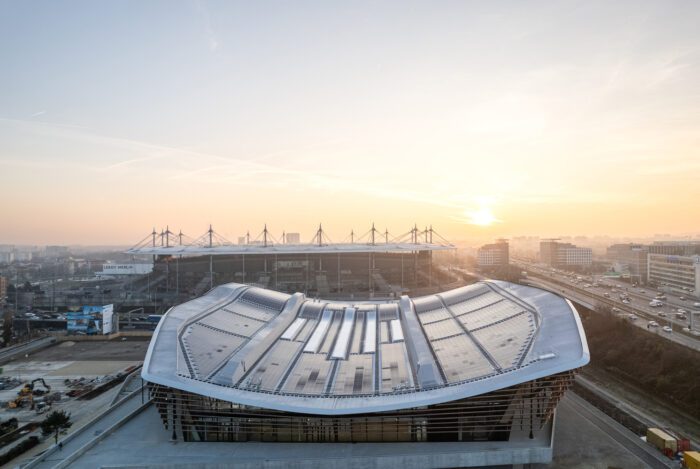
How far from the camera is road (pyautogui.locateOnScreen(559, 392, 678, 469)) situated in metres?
22.2

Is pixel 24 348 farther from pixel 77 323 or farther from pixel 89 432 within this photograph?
pixel 89 432

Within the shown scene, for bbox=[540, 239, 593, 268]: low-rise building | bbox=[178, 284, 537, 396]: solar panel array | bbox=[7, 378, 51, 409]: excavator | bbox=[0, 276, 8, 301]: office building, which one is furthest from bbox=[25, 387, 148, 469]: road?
bbox=[540, 239, 593, 268]: low-rise building

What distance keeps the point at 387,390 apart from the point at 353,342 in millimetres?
7220

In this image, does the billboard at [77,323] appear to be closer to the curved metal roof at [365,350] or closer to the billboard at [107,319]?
the billboard at [107,319]

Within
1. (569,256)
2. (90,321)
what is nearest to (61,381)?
(90,321)

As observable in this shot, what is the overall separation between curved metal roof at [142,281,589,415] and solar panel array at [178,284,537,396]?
62 mm

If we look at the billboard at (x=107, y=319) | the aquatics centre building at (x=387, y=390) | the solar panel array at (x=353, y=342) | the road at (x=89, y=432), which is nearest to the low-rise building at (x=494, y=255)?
the billboard at (x=107, y=319)

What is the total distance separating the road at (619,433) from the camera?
22250 mm

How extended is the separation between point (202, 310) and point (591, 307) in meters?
46.4

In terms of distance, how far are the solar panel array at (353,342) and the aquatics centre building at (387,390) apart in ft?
0.35

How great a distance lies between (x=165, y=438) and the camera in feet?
67.4

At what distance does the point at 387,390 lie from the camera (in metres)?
20.0

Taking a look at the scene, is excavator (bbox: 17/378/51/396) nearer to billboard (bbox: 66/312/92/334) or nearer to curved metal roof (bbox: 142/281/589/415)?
curved metal roof (bbox: 142/281/589/415)

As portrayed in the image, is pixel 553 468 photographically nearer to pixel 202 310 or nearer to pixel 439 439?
pixel 439 439
